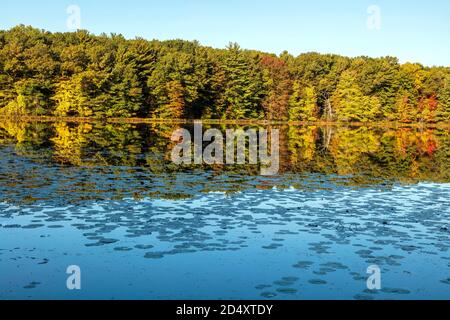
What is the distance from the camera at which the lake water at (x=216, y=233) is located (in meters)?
10.5

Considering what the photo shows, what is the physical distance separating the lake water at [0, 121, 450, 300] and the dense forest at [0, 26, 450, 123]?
5832 centimetres

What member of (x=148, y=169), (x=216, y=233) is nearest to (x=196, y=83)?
(x=148, y=169)

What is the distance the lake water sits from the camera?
413 inches

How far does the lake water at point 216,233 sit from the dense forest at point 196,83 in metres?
58.3

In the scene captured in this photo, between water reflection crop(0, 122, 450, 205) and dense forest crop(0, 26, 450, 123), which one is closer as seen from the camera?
water reflection crop(0, 122, 450, 205)

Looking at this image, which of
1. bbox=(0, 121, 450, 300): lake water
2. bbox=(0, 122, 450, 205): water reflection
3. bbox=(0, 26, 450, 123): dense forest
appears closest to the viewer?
bbox=(0, 121, 450, 300): lake water

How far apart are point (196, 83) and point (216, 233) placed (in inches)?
3221

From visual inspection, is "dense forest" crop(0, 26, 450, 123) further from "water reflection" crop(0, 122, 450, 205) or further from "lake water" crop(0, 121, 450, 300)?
"lake water" crop(0, 121, 450, 300)

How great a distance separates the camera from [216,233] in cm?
1453

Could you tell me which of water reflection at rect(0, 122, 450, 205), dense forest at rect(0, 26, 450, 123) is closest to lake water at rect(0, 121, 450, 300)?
water reflection at rect(0, 122, 450, 205)

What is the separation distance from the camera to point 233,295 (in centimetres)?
998

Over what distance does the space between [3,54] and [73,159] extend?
6068 cm

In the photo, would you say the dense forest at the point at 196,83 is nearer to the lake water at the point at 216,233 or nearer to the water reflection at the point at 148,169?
the water reflection at the point at 148,169
